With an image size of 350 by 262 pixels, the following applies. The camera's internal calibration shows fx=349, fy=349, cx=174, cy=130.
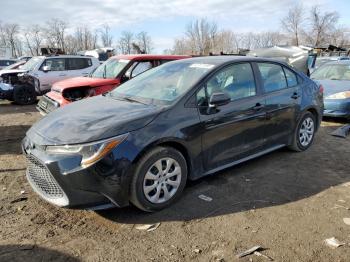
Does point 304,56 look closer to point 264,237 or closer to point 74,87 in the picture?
point 74,87

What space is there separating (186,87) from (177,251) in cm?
193

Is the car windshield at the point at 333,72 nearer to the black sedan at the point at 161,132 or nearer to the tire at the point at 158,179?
the black sedan at the point at 161,132

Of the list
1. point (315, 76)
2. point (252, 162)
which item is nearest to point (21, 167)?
point (252, 162)

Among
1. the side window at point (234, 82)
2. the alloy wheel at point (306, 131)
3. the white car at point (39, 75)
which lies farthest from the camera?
the white car at point (39, 75)

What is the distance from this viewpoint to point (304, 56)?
1220cm

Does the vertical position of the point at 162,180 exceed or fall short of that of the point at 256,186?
it exceeds it

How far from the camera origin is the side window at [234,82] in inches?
173

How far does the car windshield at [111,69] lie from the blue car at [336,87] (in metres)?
4.91

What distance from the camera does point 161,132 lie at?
372 cm

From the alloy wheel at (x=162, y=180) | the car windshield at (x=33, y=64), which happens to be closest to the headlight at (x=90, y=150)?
the alloy wheel at (x=162, y=180)

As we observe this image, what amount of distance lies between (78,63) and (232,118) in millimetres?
10835

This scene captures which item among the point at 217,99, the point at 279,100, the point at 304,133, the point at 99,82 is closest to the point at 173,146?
the point at 217,99

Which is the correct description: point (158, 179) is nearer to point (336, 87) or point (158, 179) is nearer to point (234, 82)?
point (234, 82)

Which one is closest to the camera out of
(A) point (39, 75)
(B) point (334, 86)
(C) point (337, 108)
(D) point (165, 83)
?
(D) point (165, 83)
